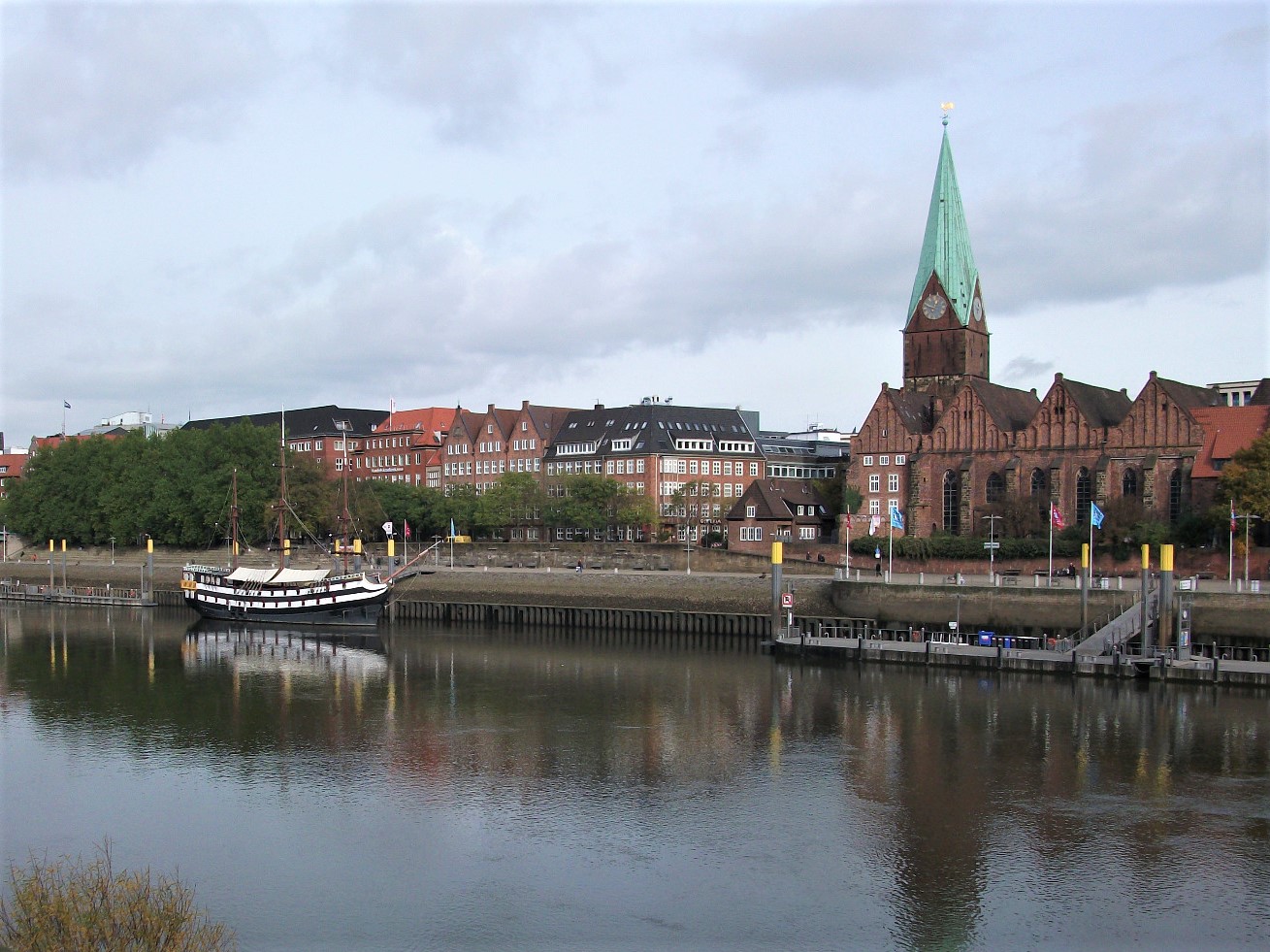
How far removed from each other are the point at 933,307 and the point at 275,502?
186 feet

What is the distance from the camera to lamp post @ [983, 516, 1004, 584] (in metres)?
72.7

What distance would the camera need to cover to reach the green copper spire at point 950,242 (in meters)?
107

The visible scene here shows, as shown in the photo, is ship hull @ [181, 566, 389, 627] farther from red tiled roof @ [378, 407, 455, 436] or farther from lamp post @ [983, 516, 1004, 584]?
red tiled roof @ [378, 407, 455, 436]

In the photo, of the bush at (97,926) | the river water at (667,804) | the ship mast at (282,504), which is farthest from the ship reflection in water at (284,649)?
the bush at (97,926)

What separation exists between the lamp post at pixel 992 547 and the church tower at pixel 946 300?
19537 mm

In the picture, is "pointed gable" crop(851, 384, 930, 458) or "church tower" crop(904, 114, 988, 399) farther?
"church tower" crop(904, 114, 988, 399)

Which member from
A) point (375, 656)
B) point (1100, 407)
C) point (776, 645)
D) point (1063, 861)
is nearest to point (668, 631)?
point (776, 645)

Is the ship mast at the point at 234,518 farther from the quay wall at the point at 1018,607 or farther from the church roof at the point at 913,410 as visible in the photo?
the quay wall at the point at 1018,607

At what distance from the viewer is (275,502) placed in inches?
4328

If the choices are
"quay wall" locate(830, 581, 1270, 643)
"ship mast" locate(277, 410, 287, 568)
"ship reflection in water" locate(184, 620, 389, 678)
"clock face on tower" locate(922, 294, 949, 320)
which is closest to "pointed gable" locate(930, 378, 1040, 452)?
"clock face on tower" locate(922, 294, 949, 320)

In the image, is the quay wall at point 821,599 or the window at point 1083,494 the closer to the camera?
the quay wall at point 821,599

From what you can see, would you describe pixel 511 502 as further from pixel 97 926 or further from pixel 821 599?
pixel 97 926

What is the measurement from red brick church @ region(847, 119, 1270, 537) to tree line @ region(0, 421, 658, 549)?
2474cm

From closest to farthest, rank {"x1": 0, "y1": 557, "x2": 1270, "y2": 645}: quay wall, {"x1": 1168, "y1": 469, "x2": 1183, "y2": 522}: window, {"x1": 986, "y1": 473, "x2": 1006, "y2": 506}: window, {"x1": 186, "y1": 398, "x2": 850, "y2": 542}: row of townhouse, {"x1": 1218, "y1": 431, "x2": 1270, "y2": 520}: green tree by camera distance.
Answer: {"x1": 0, "y1": 557, "x2": 1270, "y2": 645}: quay wall, {"x1": 1218, "y1": 431, "x2": 1270, "y2": 520}: green tree, {"x1": 1168, "y1": 469, "x2": 1183, "y2": 522}: window, {"x1": 986, "y1": 473, "x2": 1006, "y2": 506}: window, {"x1": 186, "y1": 398, "x2": 850, "y2": 542}: row of townhouse
